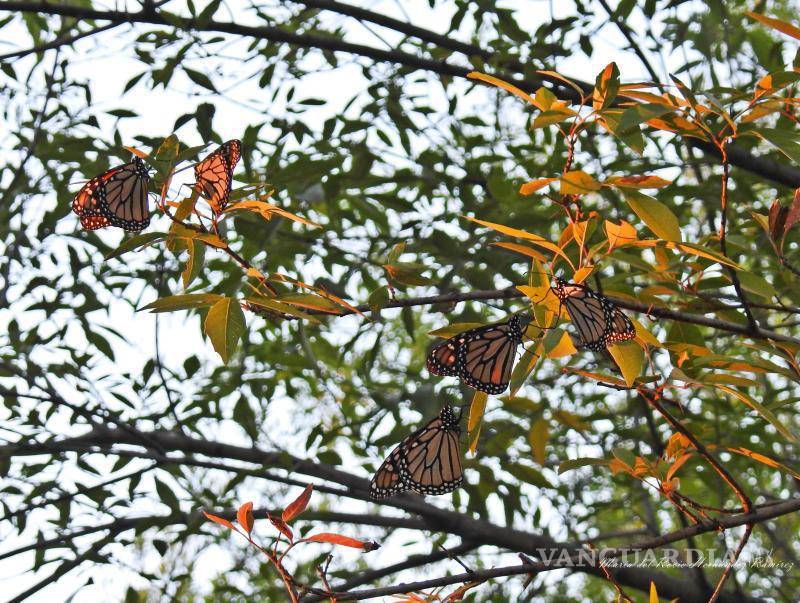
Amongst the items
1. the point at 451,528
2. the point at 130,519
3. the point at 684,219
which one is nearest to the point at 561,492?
the point at 451,528

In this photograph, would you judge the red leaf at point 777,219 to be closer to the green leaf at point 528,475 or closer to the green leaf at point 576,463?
the green leaf at point 576,463

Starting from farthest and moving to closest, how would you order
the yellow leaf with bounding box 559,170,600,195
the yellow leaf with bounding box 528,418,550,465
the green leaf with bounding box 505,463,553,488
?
the green leaf with bounding box 505,463,553,488
the yellow leaf with bounding box 528,418,550,465
the yellow leaf with bounding box 559,170,600,195

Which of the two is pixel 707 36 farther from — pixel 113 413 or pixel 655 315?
pixel 113 413

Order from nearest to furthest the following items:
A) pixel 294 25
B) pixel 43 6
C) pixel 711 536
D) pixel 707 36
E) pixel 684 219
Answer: pixel 43 6 < pixel 707 36 < pixel 294 25 < pixel 684 219 < pixel 711 536

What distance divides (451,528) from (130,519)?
1034 millimetres

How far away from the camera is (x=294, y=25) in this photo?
2592 mm

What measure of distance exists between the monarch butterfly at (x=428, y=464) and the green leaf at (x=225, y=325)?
0.44m

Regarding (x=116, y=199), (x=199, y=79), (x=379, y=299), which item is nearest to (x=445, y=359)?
(x=379, y=299)

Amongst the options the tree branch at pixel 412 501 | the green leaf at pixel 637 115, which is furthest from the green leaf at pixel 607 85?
the tree branch at pixel 412 501

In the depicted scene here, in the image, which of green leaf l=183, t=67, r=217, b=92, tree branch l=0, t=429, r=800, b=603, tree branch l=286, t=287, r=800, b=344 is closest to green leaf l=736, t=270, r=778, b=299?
tree branch l=286, t=287, r=800, b=344

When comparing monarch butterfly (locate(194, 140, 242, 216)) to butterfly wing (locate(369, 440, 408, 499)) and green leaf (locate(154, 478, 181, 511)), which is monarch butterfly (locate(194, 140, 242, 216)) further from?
green leaf (locate(154, 478, 181, 511))

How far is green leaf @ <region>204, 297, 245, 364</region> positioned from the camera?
1093 mm

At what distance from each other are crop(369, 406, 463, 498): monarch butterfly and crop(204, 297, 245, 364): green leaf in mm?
438

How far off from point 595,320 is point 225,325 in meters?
0.50
